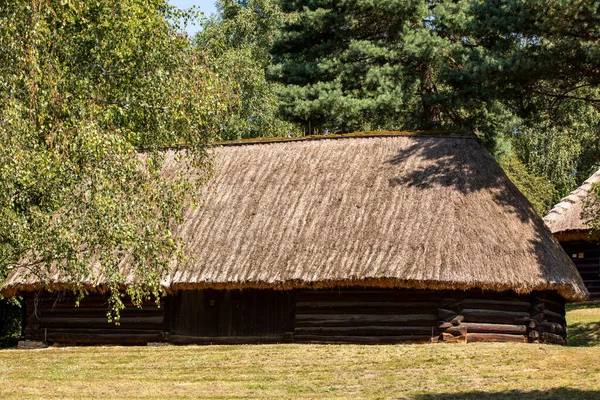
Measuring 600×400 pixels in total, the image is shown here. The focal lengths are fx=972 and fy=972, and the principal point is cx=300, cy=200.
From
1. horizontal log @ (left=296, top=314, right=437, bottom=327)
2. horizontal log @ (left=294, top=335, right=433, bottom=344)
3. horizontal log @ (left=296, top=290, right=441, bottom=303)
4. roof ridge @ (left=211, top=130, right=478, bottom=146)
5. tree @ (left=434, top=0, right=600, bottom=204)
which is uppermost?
tree @ (left=434, top=0, right=600, bottom=204)

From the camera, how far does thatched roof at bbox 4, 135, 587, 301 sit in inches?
888

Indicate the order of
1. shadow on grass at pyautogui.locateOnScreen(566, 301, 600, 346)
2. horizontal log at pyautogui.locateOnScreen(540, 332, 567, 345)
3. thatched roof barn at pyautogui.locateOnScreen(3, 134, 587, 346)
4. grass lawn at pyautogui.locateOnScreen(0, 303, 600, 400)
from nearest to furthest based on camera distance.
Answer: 1. grass lawn at pyautogui.locateOnScreen(0, 303, 600, 400)
2. thatched roof barn at pyautogui.locateOnScreen(3, 134, 587, 346)
3. horizontal log at pyautogui.locateOnScreen(540, 332, 567, 345)
4. shadow on grass at pyautogui.locateOnScreen(566, 301, 600, 346)

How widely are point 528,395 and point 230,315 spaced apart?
10.3m

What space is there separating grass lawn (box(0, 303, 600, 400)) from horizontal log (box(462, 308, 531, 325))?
3.54 ft

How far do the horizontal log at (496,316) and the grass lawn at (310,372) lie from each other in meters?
1.08

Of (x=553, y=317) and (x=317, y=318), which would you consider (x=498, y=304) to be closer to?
(x=553, y=317)

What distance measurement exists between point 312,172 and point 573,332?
9.18 m

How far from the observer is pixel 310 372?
1919 cm

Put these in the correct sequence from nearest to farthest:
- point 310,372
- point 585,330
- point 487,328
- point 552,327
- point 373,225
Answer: point 310,372 → point 487,328 → point 373,225 → point 552,327 → point 585,330

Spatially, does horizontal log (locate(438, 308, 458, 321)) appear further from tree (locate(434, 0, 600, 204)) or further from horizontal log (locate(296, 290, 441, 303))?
tree (locate(434, 0, 600, 204))

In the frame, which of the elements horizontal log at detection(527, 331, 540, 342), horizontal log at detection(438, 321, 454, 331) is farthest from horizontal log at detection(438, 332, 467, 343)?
horizontal log at detection(527, 331, 540, 342)

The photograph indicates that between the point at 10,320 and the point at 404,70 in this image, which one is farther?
the point at 404,70

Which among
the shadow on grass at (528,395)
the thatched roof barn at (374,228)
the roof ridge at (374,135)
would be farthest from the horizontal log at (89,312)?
the shadow on grass at (528,395)

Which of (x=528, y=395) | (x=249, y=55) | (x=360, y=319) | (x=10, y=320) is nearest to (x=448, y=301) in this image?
(x=360, y=319)
